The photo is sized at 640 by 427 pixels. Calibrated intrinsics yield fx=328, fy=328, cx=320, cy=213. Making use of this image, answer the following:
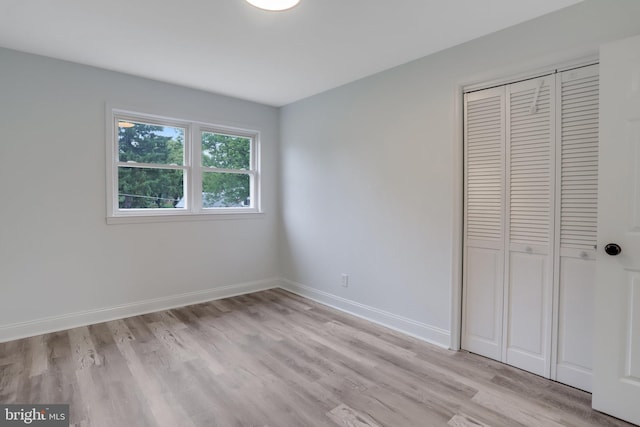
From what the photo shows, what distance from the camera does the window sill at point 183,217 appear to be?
11.0ft

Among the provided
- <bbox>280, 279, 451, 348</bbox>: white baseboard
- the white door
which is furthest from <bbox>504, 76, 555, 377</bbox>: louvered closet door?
<bbox>280, 279, 451, 348</bbox>: white baseboard

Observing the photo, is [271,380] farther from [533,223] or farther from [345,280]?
[533,223]

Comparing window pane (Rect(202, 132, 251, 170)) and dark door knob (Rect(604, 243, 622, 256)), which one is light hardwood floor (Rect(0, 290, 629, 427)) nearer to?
dark door knob (Rect(604, 243, 622, 256))

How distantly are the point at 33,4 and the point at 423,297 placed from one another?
357cm

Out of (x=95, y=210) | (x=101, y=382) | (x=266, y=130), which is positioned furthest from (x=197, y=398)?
(x=266, y=130)

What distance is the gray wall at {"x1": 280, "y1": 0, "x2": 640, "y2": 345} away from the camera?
2.25m

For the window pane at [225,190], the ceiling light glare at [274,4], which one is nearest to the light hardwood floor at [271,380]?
the window pane at [225,190]

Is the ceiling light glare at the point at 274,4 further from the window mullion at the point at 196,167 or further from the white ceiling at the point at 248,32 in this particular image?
the window mullion at the point at 196,167

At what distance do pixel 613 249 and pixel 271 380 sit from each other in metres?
2.23

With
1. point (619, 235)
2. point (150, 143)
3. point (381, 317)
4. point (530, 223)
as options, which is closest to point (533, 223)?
point (530, 223)

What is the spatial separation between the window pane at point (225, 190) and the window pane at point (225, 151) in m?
0.13

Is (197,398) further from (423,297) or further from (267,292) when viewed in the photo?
(267,292)

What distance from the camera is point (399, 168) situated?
3.07 metres

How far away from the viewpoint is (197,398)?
2.04m
